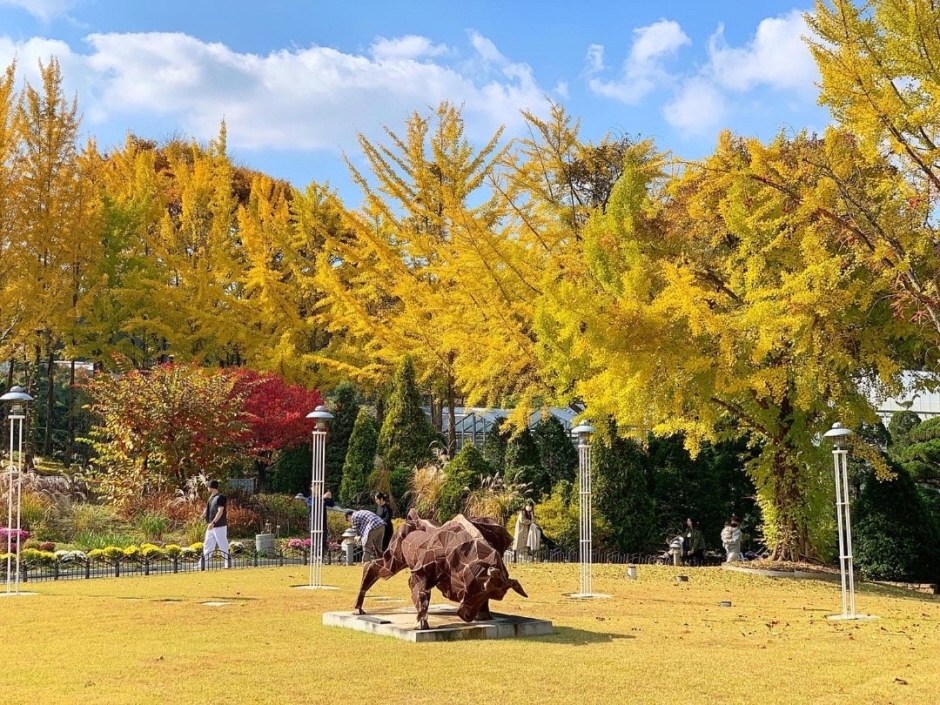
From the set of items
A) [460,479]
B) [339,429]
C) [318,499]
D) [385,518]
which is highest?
[339,429]

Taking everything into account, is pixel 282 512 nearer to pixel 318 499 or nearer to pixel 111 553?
pixel 111 553

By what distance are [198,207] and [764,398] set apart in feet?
62.6

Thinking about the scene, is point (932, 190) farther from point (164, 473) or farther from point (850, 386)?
point (164, 473)

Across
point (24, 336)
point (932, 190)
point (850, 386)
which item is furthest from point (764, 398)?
point (24, 336)

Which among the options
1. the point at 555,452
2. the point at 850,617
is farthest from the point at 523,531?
the point at 850,617

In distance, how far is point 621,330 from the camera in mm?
13055

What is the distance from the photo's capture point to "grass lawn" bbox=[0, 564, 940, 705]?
6.09 meters

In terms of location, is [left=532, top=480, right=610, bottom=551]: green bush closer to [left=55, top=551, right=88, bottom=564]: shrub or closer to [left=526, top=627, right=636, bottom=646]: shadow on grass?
[left=55, top=551, right=88, bottom=564]: shrub

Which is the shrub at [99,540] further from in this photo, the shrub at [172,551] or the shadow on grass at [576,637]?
the shadow on grass at [576,637]

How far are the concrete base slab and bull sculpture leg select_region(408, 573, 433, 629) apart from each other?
8 cm

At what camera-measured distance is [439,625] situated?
27.0 ft

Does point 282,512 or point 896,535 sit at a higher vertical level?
point 282,512

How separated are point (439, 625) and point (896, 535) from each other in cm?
1089

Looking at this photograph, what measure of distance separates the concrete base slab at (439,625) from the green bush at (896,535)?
982 centimetres
